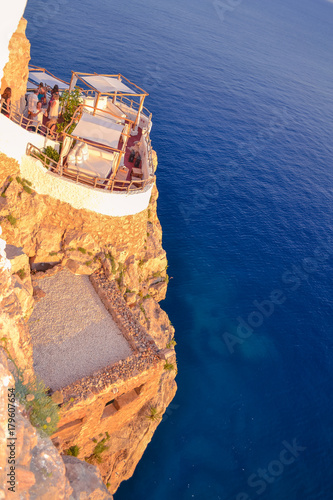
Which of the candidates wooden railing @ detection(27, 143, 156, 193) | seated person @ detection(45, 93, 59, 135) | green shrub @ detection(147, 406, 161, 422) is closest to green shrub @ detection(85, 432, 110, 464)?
green shrub @ detection(147, 406, 161, 422)

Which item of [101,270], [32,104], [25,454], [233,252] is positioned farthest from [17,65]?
[233,252]

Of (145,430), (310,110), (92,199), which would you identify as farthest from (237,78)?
(145,430)

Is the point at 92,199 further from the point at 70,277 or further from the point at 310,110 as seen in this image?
the point at 310,110

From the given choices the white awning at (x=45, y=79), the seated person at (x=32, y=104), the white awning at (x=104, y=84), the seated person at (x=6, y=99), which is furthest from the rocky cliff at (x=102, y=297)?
the white awning at (x=104, y=84)

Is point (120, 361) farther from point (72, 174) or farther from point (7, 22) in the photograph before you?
point (7, 22)

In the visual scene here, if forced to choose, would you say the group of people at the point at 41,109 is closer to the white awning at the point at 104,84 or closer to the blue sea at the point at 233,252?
the white awning at the point at 104,84

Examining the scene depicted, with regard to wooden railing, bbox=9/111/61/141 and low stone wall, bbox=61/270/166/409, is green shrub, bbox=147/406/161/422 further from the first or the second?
wooden railing, bbox=9/111/61/141
